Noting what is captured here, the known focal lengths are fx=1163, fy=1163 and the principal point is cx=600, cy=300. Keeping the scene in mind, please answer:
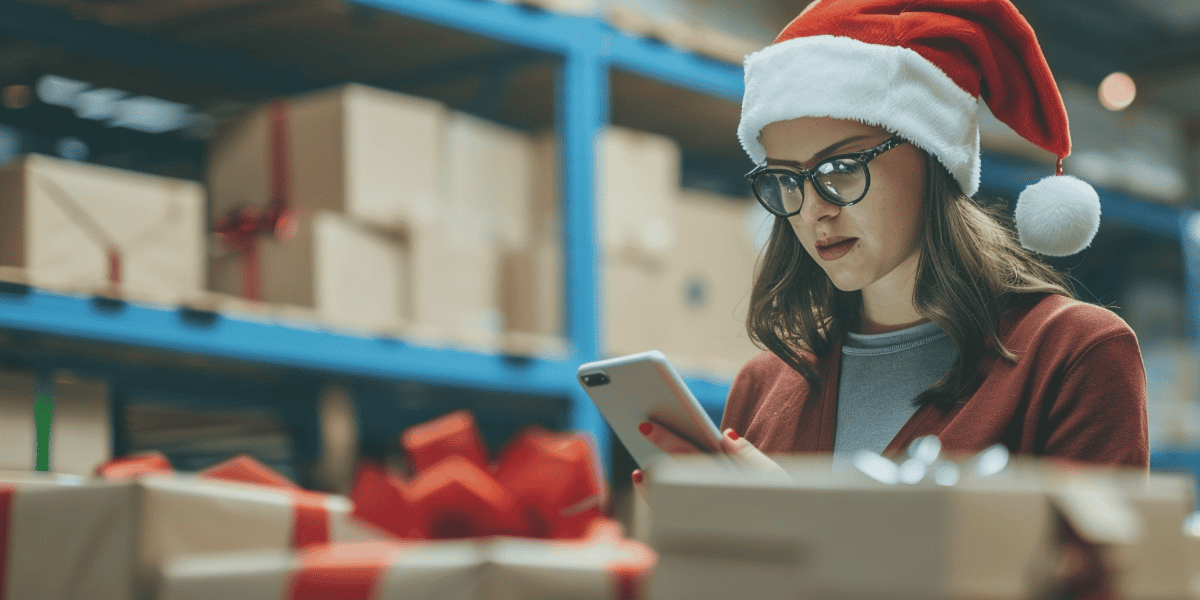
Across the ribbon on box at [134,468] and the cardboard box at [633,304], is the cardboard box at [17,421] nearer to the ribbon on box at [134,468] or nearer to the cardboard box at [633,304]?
the ribbon on box at [134,468]

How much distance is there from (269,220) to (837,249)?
6.14ft

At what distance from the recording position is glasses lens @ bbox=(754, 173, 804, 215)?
1235 mm

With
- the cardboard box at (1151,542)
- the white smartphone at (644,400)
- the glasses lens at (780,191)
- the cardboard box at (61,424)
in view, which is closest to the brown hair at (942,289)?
the glasses lens at (780,191)

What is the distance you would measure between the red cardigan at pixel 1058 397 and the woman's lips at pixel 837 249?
174 mm

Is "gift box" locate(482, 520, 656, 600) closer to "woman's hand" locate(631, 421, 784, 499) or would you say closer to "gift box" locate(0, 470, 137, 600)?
"woman's hand" locate(631, 421, 784, 499)

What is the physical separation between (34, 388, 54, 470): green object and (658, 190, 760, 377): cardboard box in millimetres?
1761

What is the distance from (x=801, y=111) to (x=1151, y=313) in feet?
17.0

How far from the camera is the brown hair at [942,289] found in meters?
1.16

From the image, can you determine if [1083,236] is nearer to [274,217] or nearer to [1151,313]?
[274,217]

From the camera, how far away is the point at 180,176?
12.3 feet

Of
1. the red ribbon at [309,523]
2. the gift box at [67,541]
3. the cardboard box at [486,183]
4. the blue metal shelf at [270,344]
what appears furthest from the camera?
the cardboard box at [486,183]

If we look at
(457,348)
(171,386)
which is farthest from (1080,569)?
(171,386)

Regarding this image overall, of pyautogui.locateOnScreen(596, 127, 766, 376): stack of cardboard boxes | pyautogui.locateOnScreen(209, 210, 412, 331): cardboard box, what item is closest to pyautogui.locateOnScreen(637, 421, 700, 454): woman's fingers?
pyautogui.locateOnScreen(209, 210, 412, 331): cardboard box

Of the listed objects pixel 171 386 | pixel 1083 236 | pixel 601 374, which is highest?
pixel 1083 236
